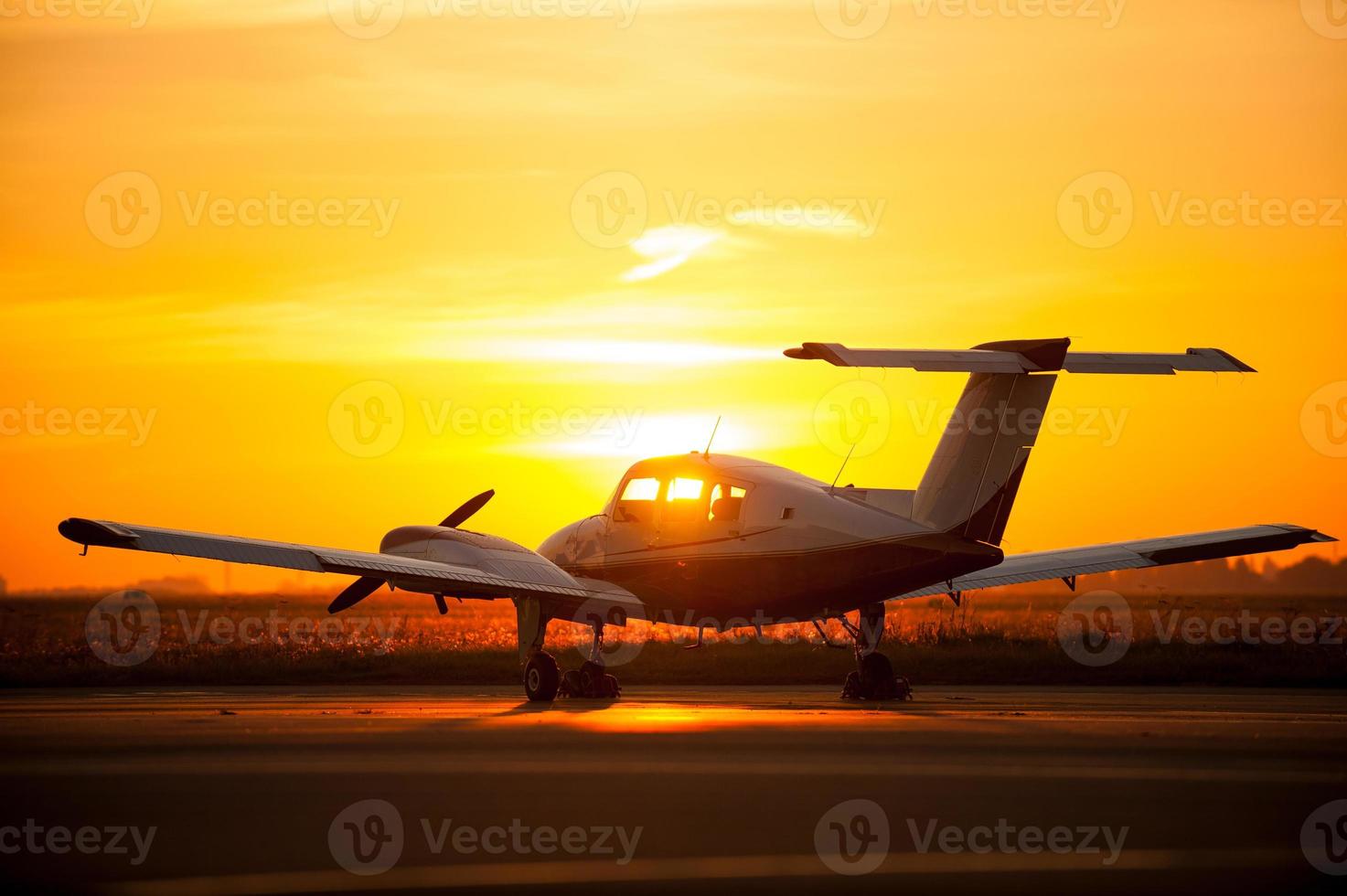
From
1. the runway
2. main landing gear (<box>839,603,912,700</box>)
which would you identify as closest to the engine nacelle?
main landing gear (<box>839,603,912,700</box>)

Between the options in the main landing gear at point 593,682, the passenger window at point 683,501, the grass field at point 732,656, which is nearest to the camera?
the passenger window at point 683,501

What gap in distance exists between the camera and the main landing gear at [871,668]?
26250 millimetres

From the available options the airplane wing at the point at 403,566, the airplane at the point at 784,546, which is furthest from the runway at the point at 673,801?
the airplane at the point at 784,546

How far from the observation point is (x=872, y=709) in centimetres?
2312

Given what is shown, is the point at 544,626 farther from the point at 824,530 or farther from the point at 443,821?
the point at 443,821

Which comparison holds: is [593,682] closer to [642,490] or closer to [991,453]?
[642,490]

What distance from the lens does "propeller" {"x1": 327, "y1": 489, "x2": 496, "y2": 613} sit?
1111 inches

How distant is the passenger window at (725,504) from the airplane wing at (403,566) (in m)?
2.37

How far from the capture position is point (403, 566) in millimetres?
25844

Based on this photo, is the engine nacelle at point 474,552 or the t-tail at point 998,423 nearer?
the t-tail at point 998,423

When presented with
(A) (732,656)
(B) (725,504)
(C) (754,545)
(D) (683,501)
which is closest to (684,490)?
(D) (683,501)

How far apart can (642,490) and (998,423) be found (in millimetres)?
6534

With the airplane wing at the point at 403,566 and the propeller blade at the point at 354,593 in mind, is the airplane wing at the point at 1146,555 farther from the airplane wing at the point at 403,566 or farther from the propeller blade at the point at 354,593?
the propeller blade at the point at 354,593

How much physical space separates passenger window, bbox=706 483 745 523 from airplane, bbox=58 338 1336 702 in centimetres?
3
